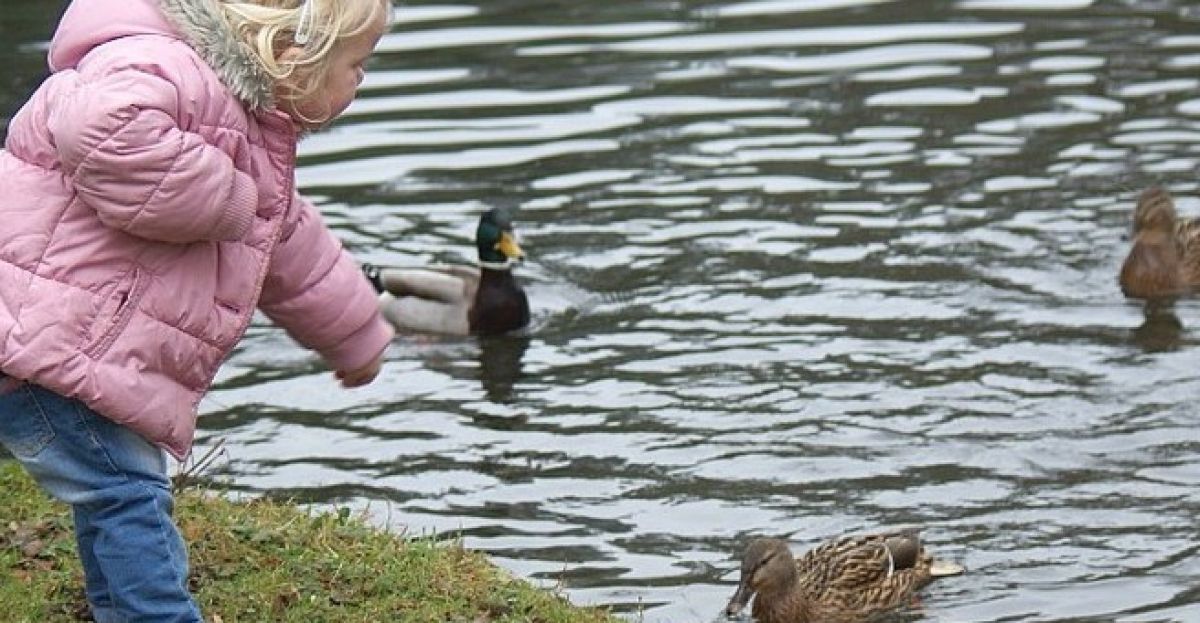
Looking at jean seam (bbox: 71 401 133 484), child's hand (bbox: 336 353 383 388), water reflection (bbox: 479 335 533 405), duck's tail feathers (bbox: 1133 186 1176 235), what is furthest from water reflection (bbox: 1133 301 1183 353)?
jean seam (bbox: 71 401 133 484)

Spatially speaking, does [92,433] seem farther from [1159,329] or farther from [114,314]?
[1159,329]

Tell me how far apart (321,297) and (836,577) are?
141 inches

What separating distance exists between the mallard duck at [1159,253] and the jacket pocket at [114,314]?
871 centimetres

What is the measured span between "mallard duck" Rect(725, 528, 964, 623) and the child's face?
3660 mm

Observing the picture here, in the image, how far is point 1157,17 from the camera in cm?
1933

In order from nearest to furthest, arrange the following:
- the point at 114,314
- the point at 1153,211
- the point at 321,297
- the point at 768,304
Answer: the point at 114,314 < the point at 321,297 < the point at 768,304 < the point at 1153,211

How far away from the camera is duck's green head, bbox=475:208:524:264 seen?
14.2 m

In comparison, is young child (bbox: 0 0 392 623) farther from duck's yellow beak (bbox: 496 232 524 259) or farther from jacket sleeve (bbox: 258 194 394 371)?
duck's yellow beak (bbox: 496 232 524 259)

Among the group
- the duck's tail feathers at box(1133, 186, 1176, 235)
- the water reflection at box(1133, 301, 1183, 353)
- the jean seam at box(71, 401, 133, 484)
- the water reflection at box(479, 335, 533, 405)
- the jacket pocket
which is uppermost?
the jacket pocket

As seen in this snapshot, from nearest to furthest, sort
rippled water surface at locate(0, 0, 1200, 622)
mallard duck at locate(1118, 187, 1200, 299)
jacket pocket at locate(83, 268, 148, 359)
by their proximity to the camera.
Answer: jacket pocket at locate(83, 268, 148, 359) < rippled water surface at locate(0, 0, 1200, 622) < mallard duck at locate(1118, 187, 1200, 299)

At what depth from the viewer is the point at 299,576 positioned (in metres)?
7.33

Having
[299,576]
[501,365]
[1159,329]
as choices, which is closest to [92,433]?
[299,576]

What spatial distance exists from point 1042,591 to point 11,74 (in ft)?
36.5

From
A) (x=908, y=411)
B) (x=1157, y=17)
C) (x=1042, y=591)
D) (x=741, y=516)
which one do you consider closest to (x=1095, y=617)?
(x=1042, y=591)
